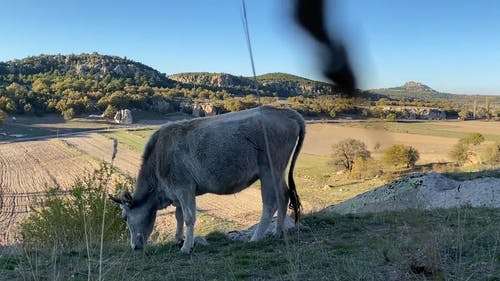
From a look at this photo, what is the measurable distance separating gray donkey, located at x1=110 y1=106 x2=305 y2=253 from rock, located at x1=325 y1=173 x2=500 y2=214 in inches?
307

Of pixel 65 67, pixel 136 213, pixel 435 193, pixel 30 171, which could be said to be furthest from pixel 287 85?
pixel 65 67

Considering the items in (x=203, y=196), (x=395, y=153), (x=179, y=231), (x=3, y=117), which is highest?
(x=395, y=153)

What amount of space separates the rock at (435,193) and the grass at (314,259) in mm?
8139

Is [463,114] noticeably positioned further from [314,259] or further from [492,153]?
[492,153]

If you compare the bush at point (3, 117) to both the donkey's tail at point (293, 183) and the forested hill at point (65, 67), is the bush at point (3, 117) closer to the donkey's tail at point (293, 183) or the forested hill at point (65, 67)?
the forested hill at point (65, 67)

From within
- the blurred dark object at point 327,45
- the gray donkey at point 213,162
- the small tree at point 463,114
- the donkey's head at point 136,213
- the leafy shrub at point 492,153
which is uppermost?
the blurred dark object at point 327,45

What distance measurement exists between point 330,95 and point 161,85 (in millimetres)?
87436

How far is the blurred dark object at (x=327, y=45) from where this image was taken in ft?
3.28

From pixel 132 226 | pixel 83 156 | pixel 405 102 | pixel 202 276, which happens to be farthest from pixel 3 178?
pixel 405 102

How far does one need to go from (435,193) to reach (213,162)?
13925 millimetres

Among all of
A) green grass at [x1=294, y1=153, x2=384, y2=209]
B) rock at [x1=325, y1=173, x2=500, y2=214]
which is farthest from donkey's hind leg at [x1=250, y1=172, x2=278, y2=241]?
green grass at [x1=294, y1=153, x2=384, y2=209]

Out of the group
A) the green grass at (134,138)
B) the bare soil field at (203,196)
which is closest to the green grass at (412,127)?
the bare soil field at (203,196)

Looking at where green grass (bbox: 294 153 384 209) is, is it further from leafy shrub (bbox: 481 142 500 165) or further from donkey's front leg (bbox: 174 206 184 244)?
donkey's front leg (bbox: 174 206 184 244)

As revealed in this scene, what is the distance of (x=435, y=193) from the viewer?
747 inches
